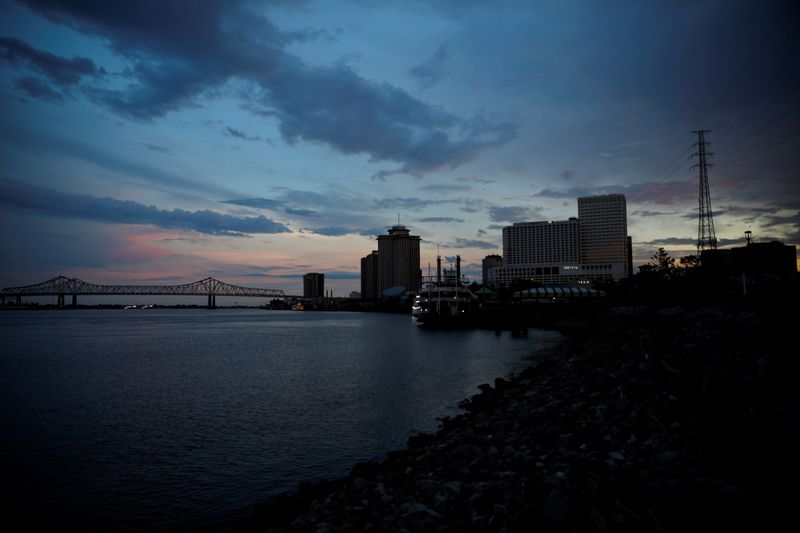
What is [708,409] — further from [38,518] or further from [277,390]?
[277,390]

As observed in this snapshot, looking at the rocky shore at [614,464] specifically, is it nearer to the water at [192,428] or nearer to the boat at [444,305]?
the water at [192,428]

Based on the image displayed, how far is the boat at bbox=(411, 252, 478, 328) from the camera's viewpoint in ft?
392

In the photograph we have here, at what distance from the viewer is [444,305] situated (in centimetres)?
13425

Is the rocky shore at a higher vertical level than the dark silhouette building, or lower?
lower

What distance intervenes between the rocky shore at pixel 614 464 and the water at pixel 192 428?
2960mm

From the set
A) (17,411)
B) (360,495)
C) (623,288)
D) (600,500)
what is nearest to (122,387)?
(17,411)

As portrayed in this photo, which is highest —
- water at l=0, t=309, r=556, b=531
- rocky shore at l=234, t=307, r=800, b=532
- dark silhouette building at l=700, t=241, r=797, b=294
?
dark silhouette building at l=700, t=241, r=797, b=294

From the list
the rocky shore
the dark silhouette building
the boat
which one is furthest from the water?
the boat

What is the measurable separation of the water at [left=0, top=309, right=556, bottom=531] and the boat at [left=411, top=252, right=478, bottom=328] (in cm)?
7114

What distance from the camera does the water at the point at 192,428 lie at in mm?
14227

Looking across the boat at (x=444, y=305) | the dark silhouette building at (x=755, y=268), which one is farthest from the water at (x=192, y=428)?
the boat at (x=444, y=305)

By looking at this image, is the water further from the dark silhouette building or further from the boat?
the boat

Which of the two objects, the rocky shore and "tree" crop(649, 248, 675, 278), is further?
"tree" crop(649, 248, 675, 278)

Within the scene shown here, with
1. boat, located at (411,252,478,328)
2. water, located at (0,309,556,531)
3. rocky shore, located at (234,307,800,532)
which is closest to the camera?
rocky shore, located at (234,307,800,532)
